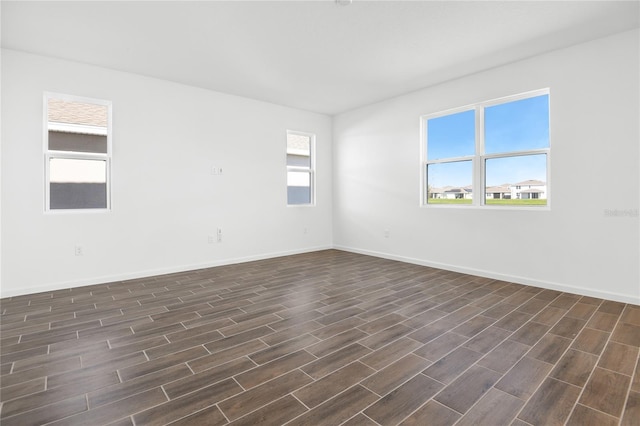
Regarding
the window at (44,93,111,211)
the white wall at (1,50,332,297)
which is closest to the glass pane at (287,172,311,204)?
the white wall at (1,50,332,297)

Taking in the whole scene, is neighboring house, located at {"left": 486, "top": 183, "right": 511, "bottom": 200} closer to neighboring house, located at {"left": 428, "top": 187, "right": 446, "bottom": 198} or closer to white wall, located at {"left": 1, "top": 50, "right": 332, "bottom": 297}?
neighboring house, located at {"left": 428, "top": 187, "right": 446, "bottom": 198}

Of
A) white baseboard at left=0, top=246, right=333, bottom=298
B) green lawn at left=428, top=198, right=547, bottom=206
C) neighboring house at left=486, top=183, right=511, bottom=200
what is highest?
neighboring house at left=486, top=183, right=511, bottom=200

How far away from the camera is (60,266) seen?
3.76 meters

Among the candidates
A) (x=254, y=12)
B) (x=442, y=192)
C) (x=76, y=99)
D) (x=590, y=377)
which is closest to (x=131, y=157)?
(x=76, y=99)

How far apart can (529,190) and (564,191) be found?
0.39m

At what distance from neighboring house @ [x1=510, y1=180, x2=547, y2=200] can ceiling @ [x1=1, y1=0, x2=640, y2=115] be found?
4.93 ft

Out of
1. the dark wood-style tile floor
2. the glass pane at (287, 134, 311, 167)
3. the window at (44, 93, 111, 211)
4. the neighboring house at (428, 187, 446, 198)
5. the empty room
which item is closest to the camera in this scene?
the dark wood-style tile floor

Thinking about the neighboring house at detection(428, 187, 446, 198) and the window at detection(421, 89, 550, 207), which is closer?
the window at detection(421, 89, 550, 207)

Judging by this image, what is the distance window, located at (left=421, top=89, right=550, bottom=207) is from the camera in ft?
12.5

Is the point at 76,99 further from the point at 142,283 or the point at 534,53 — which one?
the point at 534,53

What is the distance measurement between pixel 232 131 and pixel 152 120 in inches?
46.7

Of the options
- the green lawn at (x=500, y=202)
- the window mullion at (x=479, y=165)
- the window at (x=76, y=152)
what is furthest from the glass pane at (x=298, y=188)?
the window mullion at (x=479, y=165)

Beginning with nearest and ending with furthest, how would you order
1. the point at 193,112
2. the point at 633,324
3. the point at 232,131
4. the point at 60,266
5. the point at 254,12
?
1. the point at 633,324
2. the point at 254,12
3. the point at 60,266
4. the point at 193,112
5. the point at 232,131

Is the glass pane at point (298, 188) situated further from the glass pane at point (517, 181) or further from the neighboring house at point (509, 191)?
the glass pane at point (517, 181)
